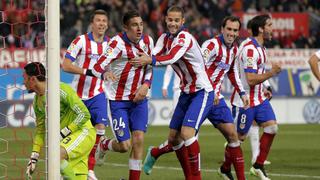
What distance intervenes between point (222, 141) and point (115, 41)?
8.26 meters

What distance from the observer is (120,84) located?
10.3 metres

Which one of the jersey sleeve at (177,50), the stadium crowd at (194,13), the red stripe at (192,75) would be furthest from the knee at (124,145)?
the stadium crowd at (194,13)

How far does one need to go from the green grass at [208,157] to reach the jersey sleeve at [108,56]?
4.29 feet

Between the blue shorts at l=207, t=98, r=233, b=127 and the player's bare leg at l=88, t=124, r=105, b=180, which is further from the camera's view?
the player's bare leg at l=88, t=124, r=105, b=180

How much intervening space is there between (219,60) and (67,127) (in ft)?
9.65

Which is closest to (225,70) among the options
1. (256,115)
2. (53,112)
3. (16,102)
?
(256,115)

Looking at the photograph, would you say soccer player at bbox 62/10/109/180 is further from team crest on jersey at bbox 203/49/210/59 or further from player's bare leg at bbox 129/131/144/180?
player's bare leg at bbox 129/131/144/180

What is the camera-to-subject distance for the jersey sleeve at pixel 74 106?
862cm

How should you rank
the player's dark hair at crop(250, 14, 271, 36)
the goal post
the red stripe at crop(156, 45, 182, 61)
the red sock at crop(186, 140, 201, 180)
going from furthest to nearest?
the player's dark hair at crop(250, 14, 271, 36) → the red sock at crop(186, 140, 201, 180) → the red stripe at crop(156, 45, 182, 61) → the goal post

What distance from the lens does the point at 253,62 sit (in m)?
11.7

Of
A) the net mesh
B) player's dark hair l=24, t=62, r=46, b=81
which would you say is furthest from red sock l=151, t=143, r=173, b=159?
player's dark hair l=24, t=62, r=46, b=81

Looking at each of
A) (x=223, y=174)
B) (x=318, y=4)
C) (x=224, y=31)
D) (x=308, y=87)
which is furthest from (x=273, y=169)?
(x=318, y=4)

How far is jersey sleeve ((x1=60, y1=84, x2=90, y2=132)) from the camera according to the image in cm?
862

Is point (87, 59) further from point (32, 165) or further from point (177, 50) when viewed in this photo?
point (32, 165)
